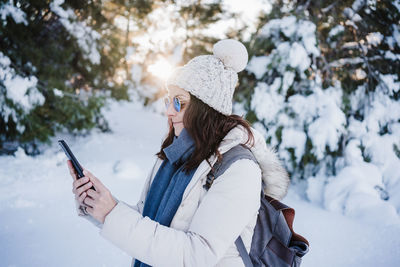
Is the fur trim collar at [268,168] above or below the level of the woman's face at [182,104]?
below

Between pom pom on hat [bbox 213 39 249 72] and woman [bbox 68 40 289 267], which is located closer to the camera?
woman [bbox 68 40 289 267]

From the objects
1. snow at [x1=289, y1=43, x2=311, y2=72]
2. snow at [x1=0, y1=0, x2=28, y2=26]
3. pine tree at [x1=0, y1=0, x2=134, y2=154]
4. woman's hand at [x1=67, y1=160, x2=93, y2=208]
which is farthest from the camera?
snow at [x1=289, y1=43, x2=311, y2=72]

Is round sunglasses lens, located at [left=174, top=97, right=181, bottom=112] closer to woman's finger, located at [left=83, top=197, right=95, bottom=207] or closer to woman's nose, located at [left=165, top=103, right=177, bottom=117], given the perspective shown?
woman's nose, located at [left=165, top=103, right=177, bottom=117]

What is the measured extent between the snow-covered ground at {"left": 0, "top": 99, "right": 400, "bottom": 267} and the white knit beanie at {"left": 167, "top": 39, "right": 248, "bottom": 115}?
2.14 m

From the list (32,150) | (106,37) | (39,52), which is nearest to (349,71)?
(106,37)

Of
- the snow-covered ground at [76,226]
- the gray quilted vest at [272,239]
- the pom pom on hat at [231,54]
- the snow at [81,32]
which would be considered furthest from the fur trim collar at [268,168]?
the snow at [81,32]

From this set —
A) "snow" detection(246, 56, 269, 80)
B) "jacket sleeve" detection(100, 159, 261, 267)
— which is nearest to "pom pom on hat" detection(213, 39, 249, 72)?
"jacket sleeve" detection(100, 159, 261, 267)

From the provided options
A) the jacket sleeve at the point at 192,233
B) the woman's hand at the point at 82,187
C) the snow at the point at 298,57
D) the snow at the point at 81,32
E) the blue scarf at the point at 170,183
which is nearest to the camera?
the jacket sleeve at the point at 192,233

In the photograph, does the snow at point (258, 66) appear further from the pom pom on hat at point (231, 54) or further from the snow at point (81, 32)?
the pom pom on hat at point (231, 54)

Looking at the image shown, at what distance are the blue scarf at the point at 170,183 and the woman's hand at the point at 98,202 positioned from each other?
295mm

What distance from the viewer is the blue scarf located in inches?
47.8

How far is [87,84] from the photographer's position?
20.6ft

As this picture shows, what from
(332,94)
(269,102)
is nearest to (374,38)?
(332,94)

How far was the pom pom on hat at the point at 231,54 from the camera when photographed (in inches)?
51.4
